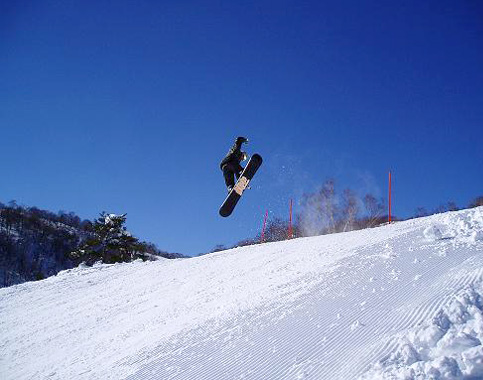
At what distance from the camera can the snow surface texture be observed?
3.11 meters

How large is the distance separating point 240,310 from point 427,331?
2.70 meters

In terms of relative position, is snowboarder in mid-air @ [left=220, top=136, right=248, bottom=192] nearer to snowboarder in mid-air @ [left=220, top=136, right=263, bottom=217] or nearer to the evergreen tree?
snowboarder in mid-air @ [left=220, top=136, right=263, bottom=217]

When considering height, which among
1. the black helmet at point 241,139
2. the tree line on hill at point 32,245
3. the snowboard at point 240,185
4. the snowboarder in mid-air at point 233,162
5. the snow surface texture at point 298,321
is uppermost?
the tree line on hill at point 32,245

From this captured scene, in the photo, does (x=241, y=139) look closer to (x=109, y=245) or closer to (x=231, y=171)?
(x=231, y=171)

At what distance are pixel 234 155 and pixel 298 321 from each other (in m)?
6.34

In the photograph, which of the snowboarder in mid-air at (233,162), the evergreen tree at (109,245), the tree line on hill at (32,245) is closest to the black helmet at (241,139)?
the snowboarder in mid-air at (233,162)

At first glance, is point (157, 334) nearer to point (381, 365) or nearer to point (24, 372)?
point (24, 372)

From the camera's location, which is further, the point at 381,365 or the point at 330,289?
the point at 330,289

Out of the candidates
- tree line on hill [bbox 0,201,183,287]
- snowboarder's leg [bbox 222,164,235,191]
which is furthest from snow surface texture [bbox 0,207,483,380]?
tree line on hill [bbox 0,201,183,287]

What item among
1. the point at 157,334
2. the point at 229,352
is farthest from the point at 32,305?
the point at 229,352

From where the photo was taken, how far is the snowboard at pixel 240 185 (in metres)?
10.2

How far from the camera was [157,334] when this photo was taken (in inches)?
218

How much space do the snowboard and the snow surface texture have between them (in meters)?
1.85

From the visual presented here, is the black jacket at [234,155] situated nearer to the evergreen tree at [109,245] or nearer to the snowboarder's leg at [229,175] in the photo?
the snowboarder's leg at [229,175]
